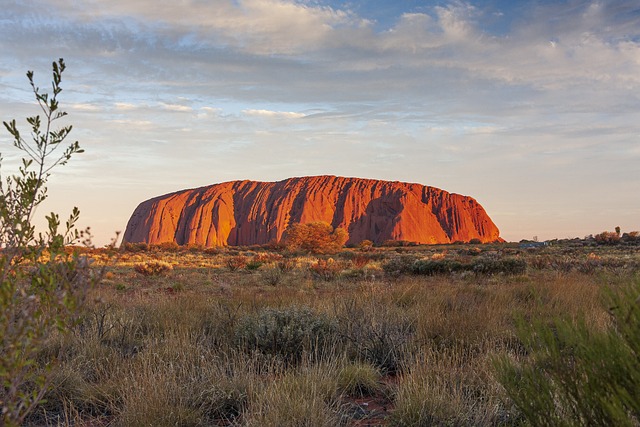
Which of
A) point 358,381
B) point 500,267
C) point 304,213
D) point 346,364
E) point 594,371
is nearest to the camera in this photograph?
point 594,371

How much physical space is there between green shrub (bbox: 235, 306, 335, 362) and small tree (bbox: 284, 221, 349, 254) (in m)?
36.7

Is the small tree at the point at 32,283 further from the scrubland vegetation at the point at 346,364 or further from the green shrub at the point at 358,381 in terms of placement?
the green shrub at the point at 358,381

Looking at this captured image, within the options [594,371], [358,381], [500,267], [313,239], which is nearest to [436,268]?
[500,267]

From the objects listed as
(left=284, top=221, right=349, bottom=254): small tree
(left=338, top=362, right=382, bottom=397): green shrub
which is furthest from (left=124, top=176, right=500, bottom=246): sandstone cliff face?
(left=338, top=362, right=382, bottom=397): green shrub

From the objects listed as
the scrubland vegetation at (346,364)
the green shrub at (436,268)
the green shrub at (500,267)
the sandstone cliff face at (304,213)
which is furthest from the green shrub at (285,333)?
the sandstone cliff face at (304,213)

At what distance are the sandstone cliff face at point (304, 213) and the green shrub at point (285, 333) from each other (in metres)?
81.1

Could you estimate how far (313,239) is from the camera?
150 feet

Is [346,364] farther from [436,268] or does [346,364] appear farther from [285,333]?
[436,268]

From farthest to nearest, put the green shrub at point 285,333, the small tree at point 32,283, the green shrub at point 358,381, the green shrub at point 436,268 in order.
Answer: the green shrub at point 436,268
the green shrub at point 285,333
the green shrub at point 358,381
the small tree at point 32,283

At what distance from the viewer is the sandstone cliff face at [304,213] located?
93.5 meters

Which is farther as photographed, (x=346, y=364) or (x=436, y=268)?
(x=436, y=268)

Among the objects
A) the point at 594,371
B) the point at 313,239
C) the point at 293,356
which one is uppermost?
the point at 313,239

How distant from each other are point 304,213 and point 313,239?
48.5m

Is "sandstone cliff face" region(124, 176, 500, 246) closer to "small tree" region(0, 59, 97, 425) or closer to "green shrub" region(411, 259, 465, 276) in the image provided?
"green shrub" region(411, 259, 465, 276)
